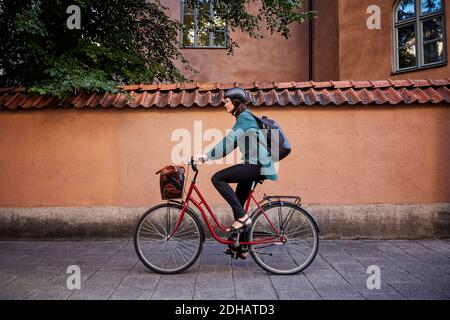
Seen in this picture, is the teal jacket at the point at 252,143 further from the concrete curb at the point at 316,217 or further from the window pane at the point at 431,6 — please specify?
the window pane at the point at 431,6

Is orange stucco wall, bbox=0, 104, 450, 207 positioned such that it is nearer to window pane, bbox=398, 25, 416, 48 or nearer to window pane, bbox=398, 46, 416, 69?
window pane, bbox=398, 46, 416, 69

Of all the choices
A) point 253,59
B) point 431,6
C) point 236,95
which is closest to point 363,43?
point 431,6

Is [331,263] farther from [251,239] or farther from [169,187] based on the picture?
[169,187]

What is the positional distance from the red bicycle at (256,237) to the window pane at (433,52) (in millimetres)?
8075

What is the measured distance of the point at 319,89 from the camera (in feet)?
21.8

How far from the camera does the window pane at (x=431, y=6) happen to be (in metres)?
10.4

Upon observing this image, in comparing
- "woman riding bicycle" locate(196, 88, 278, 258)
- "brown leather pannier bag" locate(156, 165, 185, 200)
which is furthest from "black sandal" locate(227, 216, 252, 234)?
"brown leather pannier bag" locate(156, 165, 185, 200)

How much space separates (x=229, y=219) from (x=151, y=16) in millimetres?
5340

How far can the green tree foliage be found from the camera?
6375 mm

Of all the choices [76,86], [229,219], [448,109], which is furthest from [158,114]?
[448,109]

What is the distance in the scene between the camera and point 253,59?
531 inches

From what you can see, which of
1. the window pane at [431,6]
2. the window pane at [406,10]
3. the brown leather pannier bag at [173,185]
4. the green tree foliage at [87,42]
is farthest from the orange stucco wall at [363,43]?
the brown leather pannier bag at [173,185]

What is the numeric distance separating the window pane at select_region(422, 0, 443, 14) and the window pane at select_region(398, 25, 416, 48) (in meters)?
0.51
